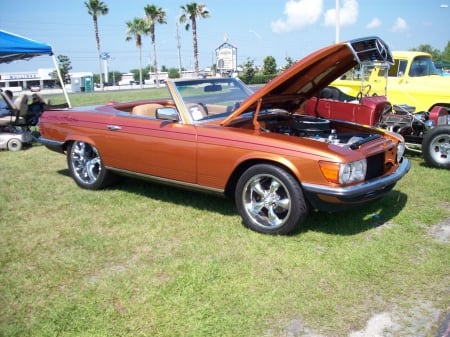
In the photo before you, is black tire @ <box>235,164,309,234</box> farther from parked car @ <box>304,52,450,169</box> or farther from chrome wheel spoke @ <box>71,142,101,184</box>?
chrome wheel spoke @ <box>71,142,101,184</box>

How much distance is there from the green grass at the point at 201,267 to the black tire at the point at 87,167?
30 cm

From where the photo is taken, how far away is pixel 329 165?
3639mm

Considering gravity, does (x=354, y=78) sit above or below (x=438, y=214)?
above

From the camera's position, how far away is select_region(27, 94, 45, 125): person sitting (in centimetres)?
971

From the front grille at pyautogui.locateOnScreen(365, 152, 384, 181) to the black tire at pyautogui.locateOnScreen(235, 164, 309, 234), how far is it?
28.1 inches

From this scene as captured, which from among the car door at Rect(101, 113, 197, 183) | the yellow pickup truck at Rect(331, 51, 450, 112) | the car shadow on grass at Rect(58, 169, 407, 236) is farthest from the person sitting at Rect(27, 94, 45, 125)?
the yellow pickup truck at Rect(331, 51, 450, 112)

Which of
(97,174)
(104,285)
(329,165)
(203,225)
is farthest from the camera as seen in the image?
(97,174)

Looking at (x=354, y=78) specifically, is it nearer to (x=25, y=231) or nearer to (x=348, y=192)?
(x=348, y=192)

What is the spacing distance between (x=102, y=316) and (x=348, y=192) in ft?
7.08

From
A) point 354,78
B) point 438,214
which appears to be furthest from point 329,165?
point 354,78

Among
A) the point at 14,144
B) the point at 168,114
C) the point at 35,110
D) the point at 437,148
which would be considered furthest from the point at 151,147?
the point at 35,110

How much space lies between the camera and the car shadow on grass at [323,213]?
168 inches

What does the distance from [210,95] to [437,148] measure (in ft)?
12.4

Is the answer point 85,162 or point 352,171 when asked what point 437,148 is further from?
point 85,162
